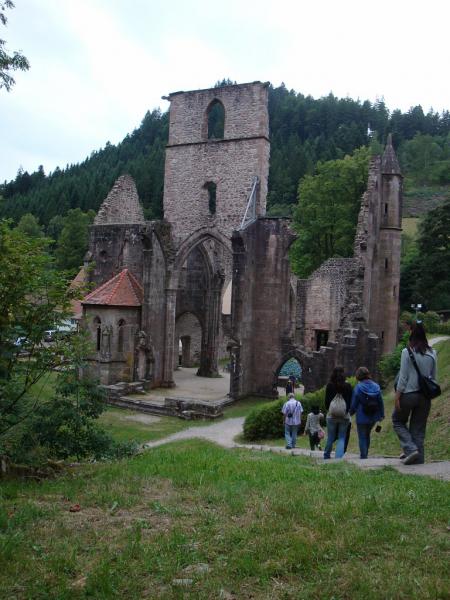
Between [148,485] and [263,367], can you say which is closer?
[148,485]

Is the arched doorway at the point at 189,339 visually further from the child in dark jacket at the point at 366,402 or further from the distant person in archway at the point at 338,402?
the child in dark jacket at the point at 366,402

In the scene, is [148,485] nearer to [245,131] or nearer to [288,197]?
[245,131]

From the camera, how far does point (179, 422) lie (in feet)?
65.0

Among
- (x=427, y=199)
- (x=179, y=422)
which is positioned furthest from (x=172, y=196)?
(x=427, y=199)

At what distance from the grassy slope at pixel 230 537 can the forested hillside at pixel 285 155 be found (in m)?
59.4

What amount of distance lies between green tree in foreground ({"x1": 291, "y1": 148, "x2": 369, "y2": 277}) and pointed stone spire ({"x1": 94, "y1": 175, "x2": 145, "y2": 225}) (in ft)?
43.1

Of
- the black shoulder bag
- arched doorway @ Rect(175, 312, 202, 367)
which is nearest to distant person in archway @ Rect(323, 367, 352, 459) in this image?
the black shoulder bag

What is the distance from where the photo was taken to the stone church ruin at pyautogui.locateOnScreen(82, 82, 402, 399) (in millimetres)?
22500

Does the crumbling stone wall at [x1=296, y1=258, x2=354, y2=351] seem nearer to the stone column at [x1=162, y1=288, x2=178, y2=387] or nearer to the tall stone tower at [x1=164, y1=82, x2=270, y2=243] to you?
the tall stone tower at [x1=164, y1=82, x2=270, y2=243]

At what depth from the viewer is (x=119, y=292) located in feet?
79.7

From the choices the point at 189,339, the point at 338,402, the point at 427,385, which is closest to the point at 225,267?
the point at 189,339

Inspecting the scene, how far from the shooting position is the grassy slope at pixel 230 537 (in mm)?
4016

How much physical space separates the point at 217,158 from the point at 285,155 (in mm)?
51941

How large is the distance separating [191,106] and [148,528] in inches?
988
